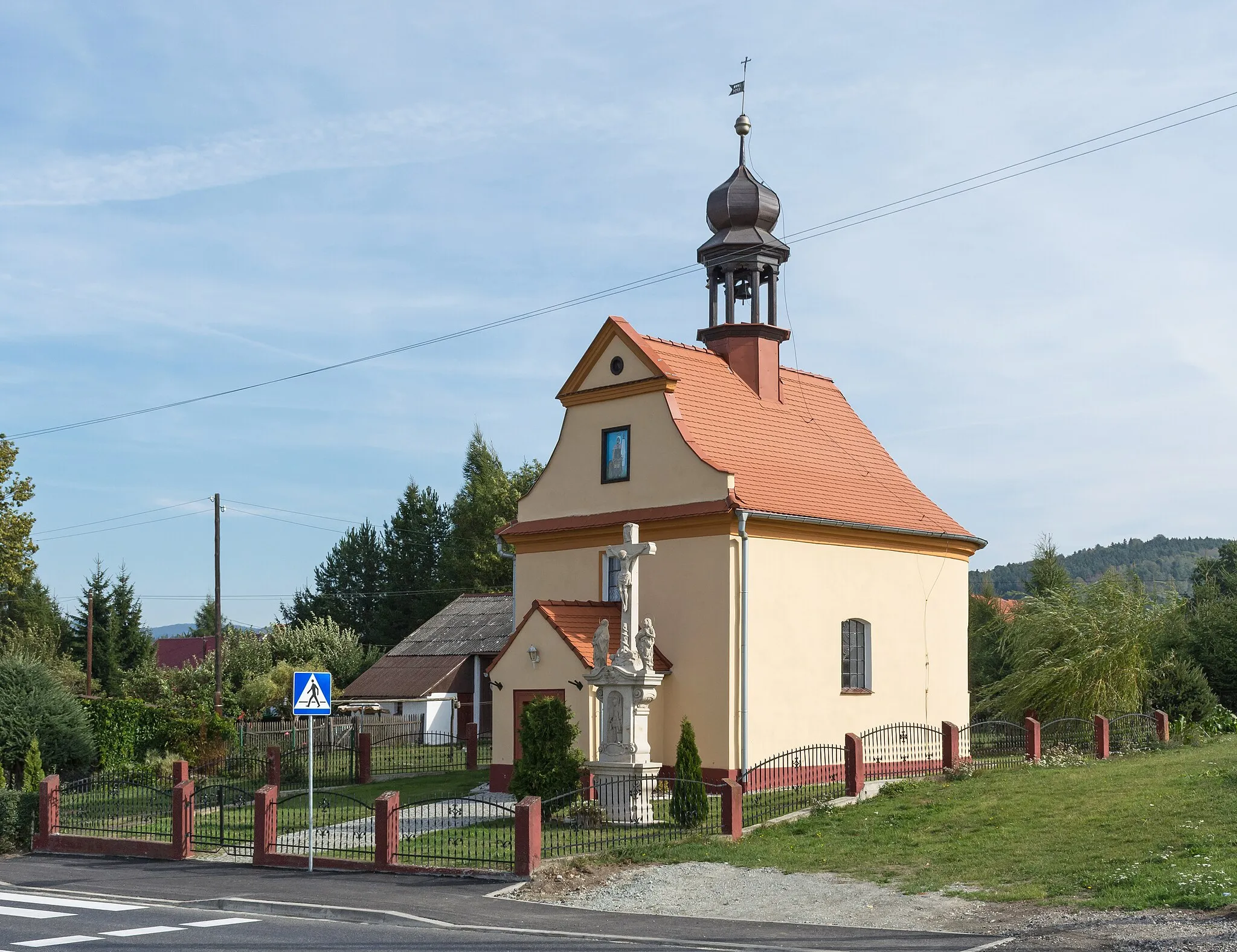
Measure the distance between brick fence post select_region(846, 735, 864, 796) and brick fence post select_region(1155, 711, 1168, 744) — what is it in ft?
31.4

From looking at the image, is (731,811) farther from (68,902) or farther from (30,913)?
(30,913)

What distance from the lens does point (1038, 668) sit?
32.1 meters

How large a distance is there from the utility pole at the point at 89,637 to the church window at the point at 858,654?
37.3 metres

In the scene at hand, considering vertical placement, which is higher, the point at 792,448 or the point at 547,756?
the point at 792,448

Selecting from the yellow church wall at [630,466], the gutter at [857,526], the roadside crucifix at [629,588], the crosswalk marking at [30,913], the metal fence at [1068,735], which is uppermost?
the yellow church wall at [630,466]

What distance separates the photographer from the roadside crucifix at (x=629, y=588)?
21.4 meters

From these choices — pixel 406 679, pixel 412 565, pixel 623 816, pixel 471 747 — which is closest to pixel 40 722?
pixel 471 747

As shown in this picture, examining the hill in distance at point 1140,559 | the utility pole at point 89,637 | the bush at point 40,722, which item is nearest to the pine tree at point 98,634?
the utility pole at point 89,637

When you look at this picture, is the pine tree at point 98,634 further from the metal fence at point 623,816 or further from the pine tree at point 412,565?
the metal fence at point 623,816

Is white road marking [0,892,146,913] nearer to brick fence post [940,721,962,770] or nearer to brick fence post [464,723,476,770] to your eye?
brick fence post [940,721,962,770]

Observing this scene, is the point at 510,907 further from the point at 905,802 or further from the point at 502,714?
the point at 502,714

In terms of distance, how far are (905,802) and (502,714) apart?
8204 mm

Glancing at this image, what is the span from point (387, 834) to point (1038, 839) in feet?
27.5

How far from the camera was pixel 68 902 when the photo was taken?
15945 mm
